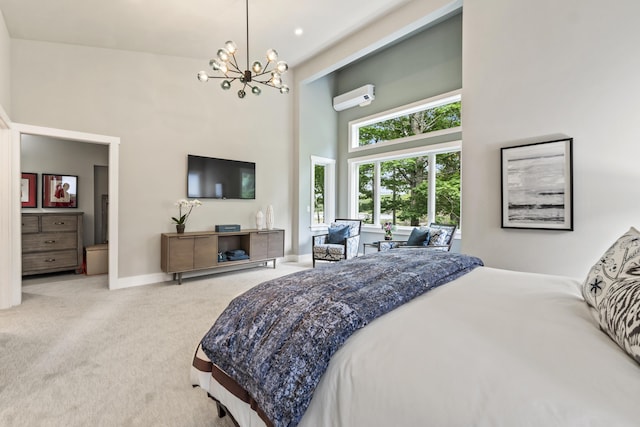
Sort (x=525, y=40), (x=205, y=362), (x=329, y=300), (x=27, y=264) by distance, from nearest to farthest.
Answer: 1. (x=329, y=300)
2. (x=205, y=362)
3. (x=525, y=40)
4. (x=27, y=264)

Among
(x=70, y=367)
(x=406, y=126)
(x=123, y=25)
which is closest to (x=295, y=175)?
(x=406, y=126)

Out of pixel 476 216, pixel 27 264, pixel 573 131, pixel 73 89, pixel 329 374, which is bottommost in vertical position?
pixel 27 264

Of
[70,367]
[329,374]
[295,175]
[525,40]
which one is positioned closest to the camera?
[329,374]

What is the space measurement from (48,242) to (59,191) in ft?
2.94

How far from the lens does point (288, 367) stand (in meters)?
0.97

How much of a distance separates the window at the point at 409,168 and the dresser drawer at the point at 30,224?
5.28m

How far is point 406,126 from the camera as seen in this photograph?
5.32 meters

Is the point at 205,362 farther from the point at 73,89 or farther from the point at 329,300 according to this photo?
the point at 73,89

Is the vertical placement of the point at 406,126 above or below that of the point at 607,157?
above

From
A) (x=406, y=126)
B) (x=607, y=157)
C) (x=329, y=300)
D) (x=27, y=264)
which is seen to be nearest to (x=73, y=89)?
(x=27, y=264)

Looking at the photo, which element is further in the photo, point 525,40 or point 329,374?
point 525,40

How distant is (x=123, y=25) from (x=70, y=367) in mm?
3630

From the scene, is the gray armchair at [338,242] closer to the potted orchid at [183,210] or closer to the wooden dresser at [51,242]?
the potted orchid at [183,210]

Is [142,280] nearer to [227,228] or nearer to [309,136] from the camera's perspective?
[227,228]
